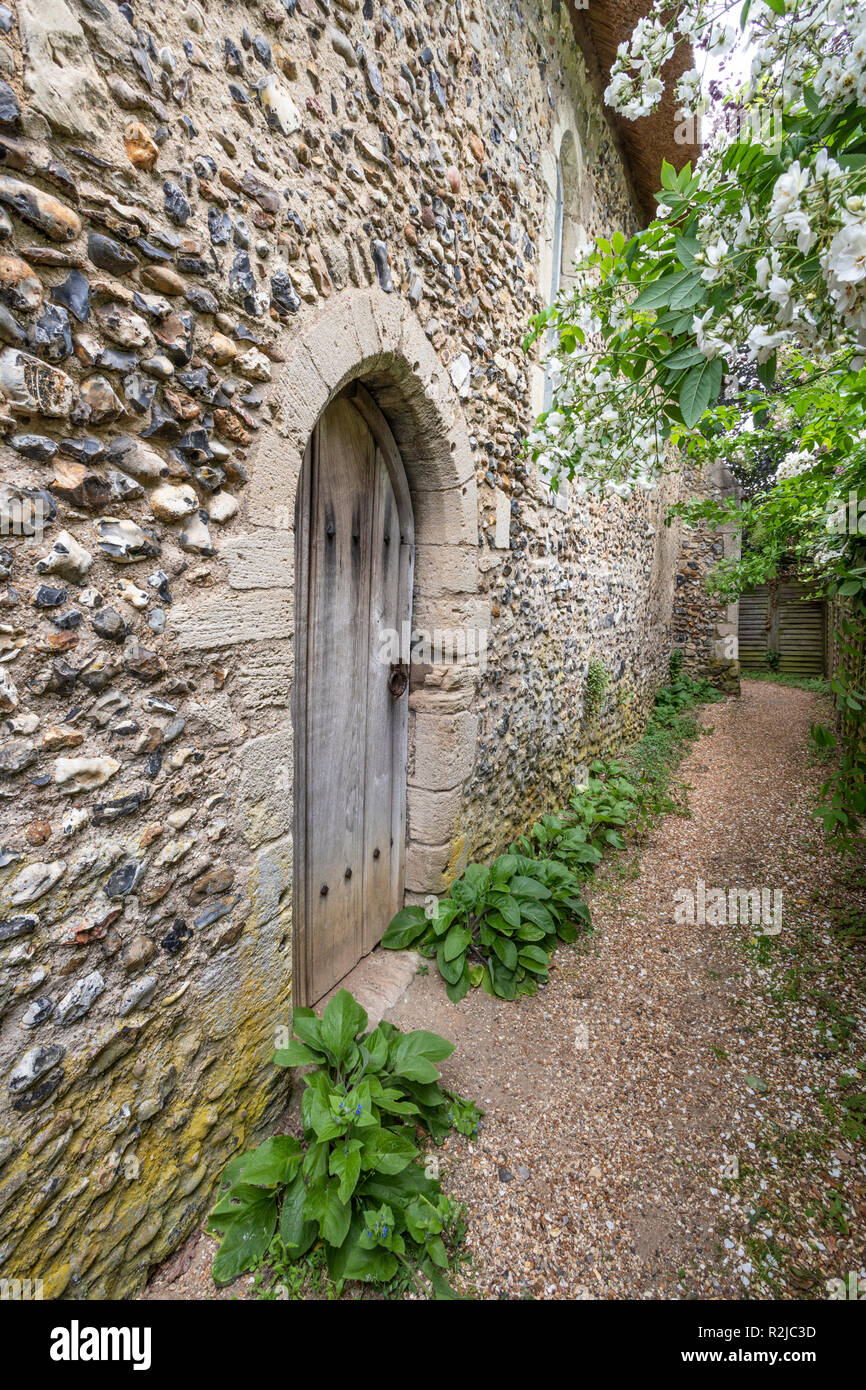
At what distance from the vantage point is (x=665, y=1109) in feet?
6.69

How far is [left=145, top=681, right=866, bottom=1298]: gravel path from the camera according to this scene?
5.13 ft

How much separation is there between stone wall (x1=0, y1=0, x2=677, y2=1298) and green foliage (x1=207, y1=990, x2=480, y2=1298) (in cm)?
13

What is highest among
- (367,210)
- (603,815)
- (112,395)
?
(367,210)

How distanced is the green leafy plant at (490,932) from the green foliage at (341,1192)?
81 cm

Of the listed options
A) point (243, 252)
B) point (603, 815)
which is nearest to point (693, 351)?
point (243, 252)

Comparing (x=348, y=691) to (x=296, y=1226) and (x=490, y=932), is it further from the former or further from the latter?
(x=296, y=1226)

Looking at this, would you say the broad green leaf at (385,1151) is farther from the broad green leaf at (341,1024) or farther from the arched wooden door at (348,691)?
the arched wooden door at (348,691)

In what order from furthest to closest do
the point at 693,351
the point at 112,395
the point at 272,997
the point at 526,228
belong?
1. the point at 526,228
2. the point at 272,997
3. the point at 693,351
4. the point at 112,395

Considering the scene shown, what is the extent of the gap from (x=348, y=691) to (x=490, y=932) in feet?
4.15

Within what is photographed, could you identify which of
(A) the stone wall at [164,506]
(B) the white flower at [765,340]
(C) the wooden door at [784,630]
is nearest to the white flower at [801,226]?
(B) the white flower at [765,340]

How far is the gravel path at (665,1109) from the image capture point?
5.13 feet

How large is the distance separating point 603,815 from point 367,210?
3398 millimetres

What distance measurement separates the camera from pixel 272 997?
1756mm
